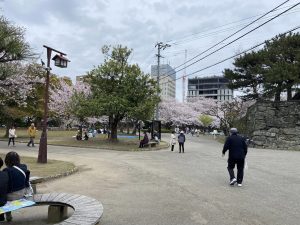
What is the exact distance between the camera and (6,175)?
6078 millimetres

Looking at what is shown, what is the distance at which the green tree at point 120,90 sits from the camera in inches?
A: 1116

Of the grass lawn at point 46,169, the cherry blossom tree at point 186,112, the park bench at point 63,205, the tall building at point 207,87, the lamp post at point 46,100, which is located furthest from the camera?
the tall building at point 207,87

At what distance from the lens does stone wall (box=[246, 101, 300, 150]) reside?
32344 millimetres

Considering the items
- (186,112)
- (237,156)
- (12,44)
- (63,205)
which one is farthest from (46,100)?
(186,112)

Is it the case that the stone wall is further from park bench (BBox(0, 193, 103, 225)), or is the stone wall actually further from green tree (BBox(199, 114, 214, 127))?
green tree (BBox(199, 114, 214, 127))

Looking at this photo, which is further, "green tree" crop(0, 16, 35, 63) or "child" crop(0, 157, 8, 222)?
"green tree" crop(0, 16, 35, 63)

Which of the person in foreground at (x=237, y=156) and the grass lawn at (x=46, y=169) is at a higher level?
the person in foreground at (x=237, y=156)

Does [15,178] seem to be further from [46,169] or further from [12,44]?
[12,44]

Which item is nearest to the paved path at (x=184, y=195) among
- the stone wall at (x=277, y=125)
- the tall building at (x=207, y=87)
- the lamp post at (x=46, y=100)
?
the lamp post at (x=46, y=100)

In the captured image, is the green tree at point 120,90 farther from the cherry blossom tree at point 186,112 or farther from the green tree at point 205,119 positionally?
the green tree at point 205,119

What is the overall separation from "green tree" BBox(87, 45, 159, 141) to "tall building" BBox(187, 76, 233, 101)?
90622mm

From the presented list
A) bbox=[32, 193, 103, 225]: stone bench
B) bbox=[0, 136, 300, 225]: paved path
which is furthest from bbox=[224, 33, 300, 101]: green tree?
bbox=[32, 193, 103, 225]: stone bench

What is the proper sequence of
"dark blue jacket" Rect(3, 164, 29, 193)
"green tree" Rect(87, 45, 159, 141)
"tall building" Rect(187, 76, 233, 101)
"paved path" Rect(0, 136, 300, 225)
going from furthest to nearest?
1. "tall building" Rect(187, 76, 233, 101)
2. "green tree" Rect(87, 45, 159, 141)
3. "paved path" Rect(0, 136, 300, 225)
4. "dark blue jacket" Rect(3, 164, 29, 193)

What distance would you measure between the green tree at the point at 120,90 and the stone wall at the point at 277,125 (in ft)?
32.6
